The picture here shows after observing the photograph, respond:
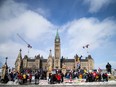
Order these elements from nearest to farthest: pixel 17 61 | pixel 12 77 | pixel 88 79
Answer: pixel 88 79
pixel 12 77
pixel 17 61

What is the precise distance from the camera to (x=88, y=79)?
21.3 m

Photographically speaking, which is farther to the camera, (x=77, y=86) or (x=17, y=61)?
(x=17, y=61)

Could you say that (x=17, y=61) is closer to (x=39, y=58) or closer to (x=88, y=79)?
(x=39, y=58)

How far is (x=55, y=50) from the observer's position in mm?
138125

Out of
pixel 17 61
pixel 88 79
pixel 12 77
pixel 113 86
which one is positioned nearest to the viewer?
pixel 113 86

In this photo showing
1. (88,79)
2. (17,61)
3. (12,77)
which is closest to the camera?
(88,79)

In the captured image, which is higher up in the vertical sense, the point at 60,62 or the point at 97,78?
the point at 60,62

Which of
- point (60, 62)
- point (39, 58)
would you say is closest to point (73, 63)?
point (60, 62)

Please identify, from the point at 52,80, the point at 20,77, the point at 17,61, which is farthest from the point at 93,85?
the point at 17,61

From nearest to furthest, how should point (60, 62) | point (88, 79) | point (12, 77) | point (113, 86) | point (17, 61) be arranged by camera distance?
point (113, 86) < point (88, 79) < point (12, 77) < point (17, 61) < point (60, 62)

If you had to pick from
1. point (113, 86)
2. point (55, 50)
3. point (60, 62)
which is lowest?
point (113, 86)

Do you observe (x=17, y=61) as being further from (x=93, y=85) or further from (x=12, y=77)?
(x=93, y=85)

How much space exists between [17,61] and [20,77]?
10514cm

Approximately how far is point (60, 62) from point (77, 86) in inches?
4717
